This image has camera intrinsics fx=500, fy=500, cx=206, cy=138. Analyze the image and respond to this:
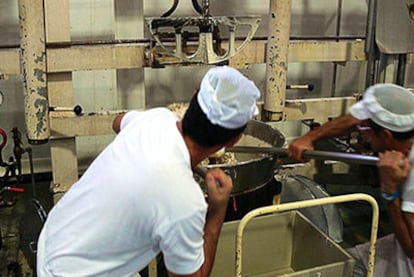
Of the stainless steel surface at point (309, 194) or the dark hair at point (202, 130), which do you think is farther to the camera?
the stainless steel surface at point (309, 194)

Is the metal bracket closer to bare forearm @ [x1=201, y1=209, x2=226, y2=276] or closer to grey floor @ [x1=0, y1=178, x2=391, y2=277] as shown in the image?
bare forearm @ [x1=201, y1=209, x2=226, y2=276]

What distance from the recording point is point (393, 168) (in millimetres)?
1436

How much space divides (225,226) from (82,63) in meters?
0.92

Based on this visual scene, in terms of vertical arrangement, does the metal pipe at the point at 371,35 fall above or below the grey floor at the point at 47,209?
above

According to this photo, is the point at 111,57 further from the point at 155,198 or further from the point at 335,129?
the point at 155,198

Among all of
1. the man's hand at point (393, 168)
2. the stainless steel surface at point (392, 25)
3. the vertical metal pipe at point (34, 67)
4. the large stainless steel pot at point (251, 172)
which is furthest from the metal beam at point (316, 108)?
the vertical metal pipe at point (34, 67)

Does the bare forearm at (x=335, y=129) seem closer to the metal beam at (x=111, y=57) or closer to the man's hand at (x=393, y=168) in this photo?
the man's hand at (x=393, y=168)

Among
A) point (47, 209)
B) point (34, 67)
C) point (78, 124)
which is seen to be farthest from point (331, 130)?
point (47, 209)

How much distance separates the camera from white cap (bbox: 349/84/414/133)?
149cm

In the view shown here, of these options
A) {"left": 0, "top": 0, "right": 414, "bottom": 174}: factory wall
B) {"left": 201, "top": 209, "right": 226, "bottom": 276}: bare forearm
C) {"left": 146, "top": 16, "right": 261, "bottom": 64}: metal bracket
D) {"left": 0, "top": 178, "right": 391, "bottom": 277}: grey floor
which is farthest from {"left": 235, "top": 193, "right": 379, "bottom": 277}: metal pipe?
{"left": 0, "top": 0, "right": 414, "bottom": 174}: factory wall

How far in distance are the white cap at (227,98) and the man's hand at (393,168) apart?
0.46 metres

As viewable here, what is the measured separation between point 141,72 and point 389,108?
1942 mm

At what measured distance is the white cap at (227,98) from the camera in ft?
3.65

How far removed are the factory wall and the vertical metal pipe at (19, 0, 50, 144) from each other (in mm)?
974
